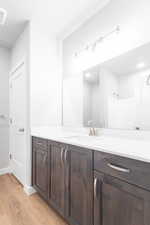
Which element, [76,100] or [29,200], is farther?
[76,100]

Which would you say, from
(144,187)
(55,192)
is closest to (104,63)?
(144,187)

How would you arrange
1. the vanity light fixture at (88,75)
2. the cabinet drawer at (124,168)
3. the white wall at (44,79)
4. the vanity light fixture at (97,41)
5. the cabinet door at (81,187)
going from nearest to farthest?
the cabinet drawer at (124,168) < the cabinet door at (81,187) < the vanity light fixture at (97,41) < the vanity light fixture at (88,75) < the white wall at (44,79)

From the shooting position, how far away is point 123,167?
0.88m

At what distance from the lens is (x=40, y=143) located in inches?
73.2

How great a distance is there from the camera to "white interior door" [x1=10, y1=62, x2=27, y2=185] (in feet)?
7.45

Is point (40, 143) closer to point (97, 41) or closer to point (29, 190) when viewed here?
point (29, 190)

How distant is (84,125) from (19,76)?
54.6 inches

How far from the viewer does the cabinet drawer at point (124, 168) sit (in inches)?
30.5

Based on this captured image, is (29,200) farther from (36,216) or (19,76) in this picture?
(19,76)

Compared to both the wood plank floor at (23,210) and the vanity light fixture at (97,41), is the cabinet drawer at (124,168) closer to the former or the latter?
the wood plank floor at (23,210)

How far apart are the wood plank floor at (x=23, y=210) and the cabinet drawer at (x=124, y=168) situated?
95 cm

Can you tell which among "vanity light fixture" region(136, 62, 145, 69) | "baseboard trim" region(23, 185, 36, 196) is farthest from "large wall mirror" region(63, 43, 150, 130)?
"baseboard trim" region(23, 185, 36, 196)

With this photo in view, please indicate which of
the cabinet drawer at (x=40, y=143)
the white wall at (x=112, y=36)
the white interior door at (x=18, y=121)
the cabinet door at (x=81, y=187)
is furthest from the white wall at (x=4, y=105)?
the cabinet door at (x=81, y=187)

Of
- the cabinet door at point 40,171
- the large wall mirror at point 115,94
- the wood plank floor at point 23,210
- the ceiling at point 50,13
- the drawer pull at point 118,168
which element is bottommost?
the wood plank floor at point 23,210
